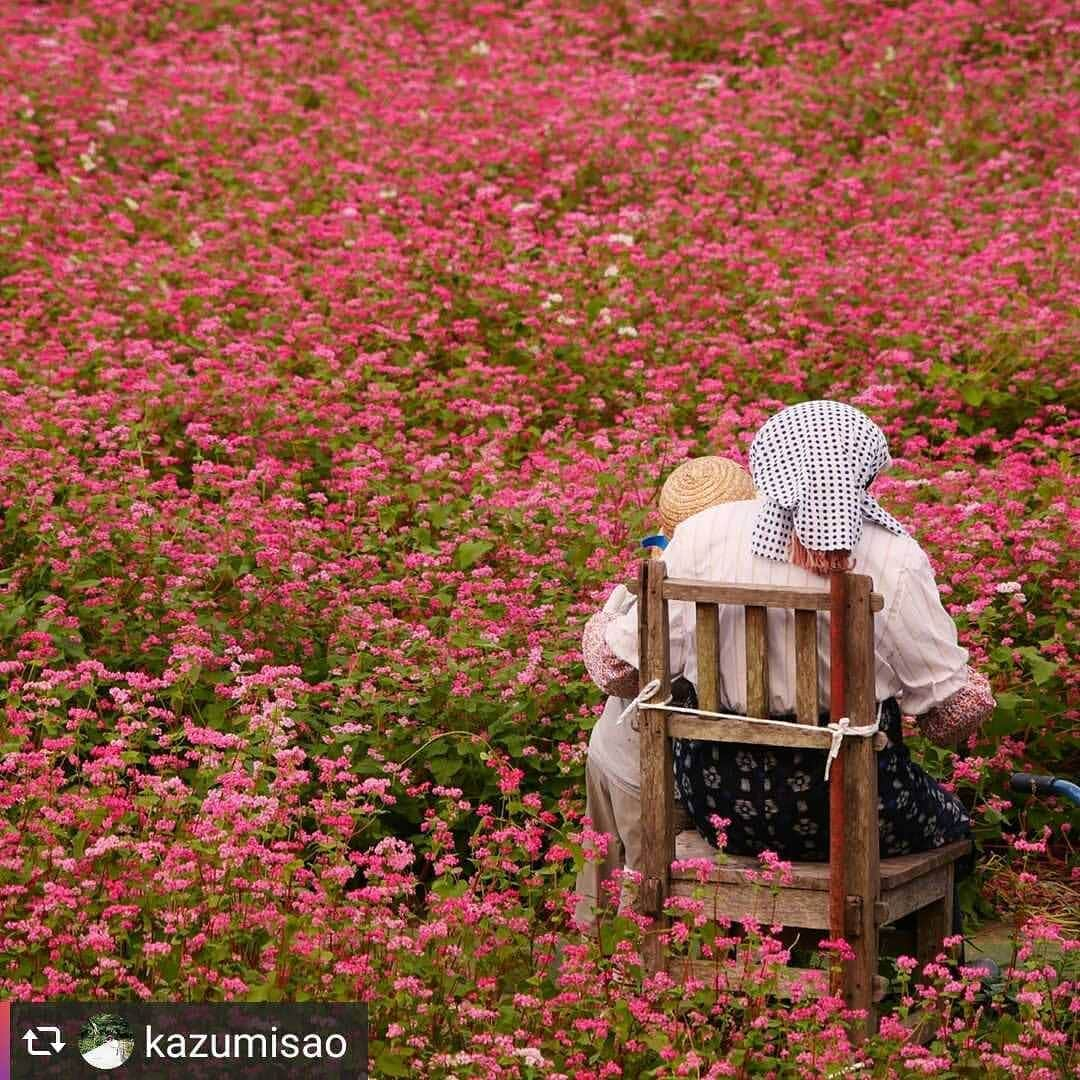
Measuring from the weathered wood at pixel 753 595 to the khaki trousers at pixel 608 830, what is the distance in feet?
2.67

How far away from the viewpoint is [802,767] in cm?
423

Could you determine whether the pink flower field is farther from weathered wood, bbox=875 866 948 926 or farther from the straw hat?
the straw hat

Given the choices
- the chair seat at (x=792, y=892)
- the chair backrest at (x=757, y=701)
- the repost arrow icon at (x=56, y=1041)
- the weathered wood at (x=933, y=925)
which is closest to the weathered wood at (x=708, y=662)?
the chair backrest at (x=757, y=701)

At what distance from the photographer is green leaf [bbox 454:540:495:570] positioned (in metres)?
6.64

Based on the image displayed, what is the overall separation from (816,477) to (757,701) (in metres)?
0.52

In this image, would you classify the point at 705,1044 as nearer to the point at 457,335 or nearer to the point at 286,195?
the point at 457,335

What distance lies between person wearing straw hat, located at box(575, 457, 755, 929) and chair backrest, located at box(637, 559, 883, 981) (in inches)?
10.0

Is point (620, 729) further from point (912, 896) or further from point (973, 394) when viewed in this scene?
point (973, 394)

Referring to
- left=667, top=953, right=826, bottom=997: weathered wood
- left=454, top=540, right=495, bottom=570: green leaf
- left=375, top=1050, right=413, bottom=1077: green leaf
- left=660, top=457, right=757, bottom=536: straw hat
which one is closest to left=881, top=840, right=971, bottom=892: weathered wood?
left=667, top=953, right=826, bottom=997: weathered wood

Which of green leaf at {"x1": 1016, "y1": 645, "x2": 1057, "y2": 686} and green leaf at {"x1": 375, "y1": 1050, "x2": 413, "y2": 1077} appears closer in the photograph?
green leaf at {"x1": 375, "y1": 1050, "x2": 413, "y2": 1077}

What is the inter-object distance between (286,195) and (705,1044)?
7745 mm

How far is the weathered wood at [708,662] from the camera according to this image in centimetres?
411

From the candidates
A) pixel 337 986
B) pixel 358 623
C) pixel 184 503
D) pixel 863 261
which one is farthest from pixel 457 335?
pixel 337 986

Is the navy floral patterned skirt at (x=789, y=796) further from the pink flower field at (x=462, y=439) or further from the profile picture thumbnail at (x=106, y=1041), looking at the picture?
the profile picture thumbnail at (x=106, y=1041)
